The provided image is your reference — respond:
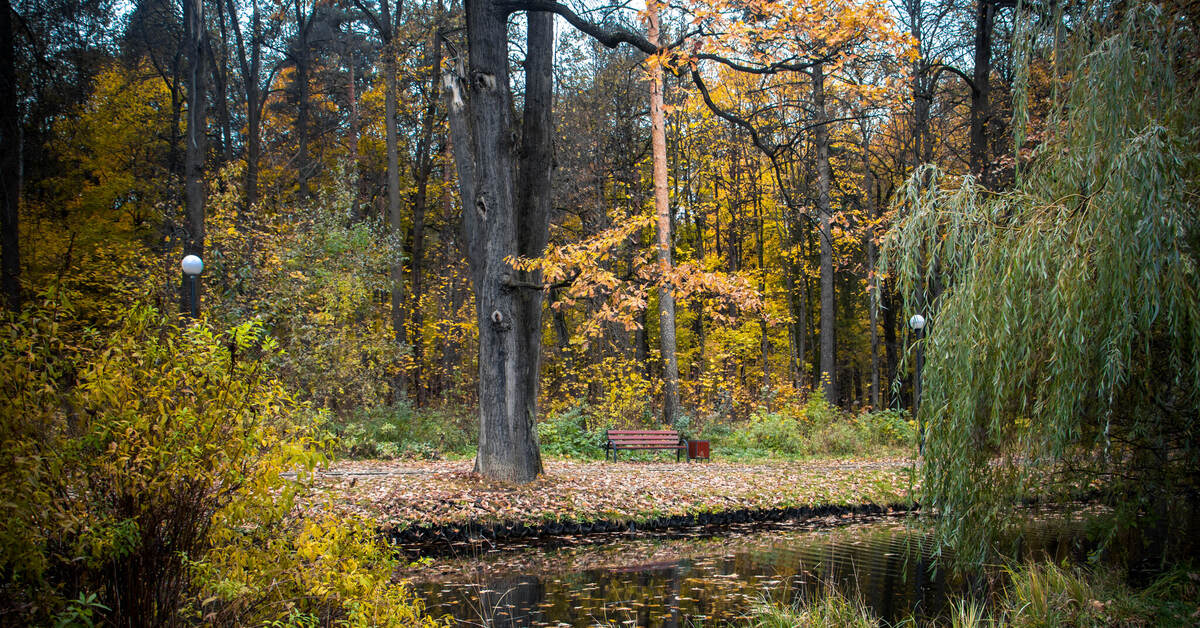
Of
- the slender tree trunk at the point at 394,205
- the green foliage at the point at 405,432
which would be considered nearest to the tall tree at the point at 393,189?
the slender tree trunk at the point at 394,205

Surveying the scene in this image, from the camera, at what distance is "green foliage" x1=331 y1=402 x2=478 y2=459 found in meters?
13.4

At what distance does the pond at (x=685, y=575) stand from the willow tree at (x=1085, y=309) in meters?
0.65

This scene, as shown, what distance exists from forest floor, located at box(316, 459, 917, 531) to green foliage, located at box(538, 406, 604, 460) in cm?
138

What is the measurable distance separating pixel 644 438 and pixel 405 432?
4559 millimetres

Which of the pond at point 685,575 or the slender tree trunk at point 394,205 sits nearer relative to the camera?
the pond at point 685,575

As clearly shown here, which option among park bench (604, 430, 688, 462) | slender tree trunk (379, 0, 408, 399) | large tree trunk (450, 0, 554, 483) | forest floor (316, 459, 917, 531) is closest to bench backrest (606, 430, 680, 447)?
park bench (604, 430, 688, 462)

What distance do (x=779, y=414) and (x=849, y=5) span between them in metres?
10.7

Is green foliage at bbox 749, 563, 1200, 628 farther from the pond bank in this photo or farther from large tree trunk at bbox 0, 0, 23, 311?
large tree trunk at bbox 0, 0, 23, 311

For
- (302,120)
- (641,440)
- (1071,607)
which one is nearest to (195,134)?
(302,120)

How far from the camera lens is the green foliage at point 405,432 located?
44.1ft

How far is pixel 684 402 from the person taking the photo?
1955 centimetres

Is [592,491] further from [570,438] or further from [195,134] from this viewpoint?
[195,134]

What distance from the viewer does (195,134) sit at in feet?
43.6

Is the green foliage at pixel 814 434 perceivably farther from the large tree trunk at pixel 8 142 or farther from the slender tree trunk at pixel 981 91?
the large tree trunk at pixel 8 142
